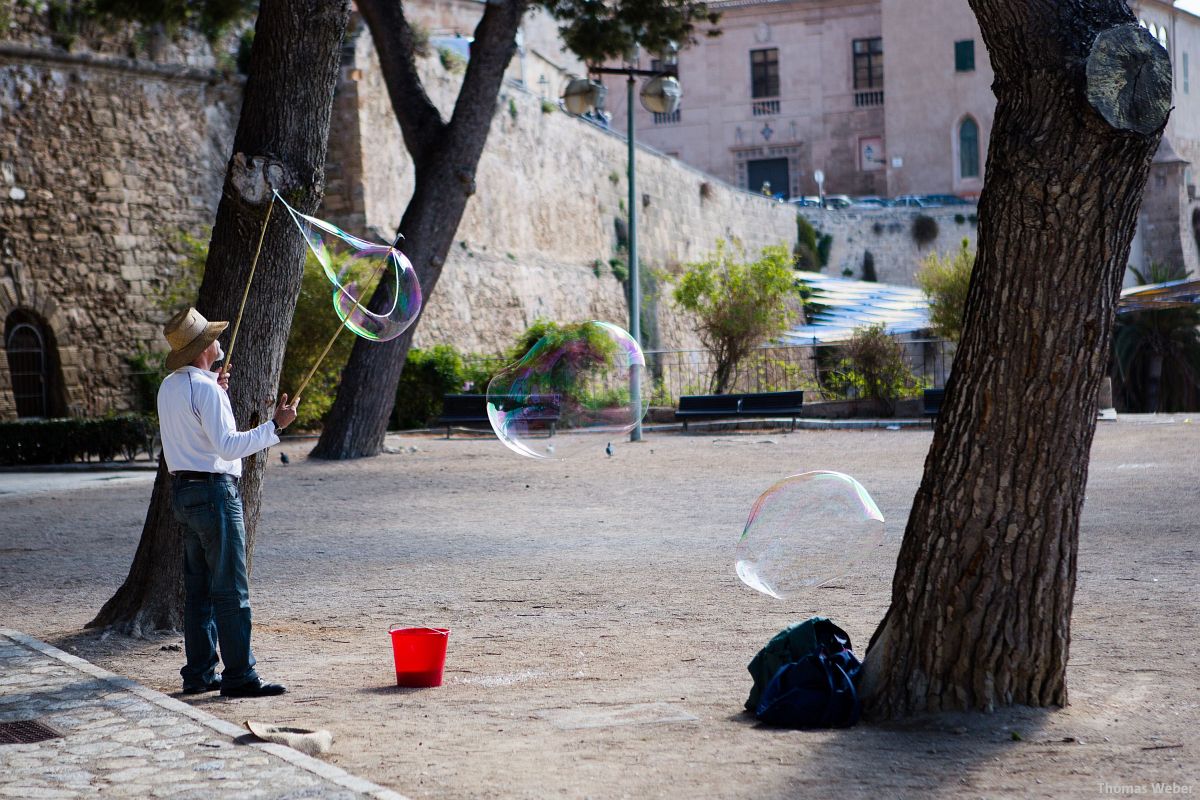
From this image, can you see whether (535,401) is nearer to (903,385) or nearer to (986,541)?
(986,541)

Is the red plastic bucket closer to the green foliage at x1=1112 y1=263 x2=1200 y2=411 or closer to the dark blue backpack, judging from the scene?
the dark blue backpack

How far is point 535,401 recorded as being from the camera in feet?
27.6

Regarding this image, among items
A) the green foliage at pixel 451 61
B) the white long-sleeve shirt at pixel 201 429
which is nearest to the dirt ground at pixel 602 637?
the white long-sleeve shirt at pixel 201 429

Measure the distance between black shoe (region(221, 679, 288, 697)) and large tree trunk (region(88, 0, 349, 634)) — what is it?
4.79 feet

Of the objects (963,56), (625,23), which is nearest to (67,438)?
(625,23)

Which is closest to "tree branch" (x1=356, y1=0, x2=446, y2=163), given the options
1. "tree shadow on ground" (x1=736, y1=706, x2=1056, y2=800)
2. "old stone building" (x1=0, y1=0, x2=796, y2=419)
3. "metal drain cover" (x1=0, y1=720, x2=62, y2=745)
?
"old stone building" (x1=0, y1=0, x2=796, y2=419)

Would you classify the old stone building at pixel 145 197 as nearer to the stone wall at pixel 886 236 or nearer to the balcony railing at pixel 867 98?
the stone wall at pixel 886 236

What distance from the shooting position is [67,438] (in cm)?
1717

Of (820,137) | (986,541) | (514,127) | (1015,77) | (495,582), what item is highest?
(820,137)

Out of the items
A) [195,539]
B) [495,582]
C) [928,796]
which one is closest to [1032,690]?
[928,796]

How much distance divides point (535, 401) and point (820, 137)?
147ft

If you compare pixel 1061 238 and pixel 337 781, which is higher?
pixel 1061 238

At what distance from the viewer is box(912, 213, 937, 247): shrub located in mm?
44250

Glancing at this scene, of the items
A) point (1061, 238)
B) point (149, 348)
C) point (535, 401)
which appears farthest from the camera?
point (149, 348)
